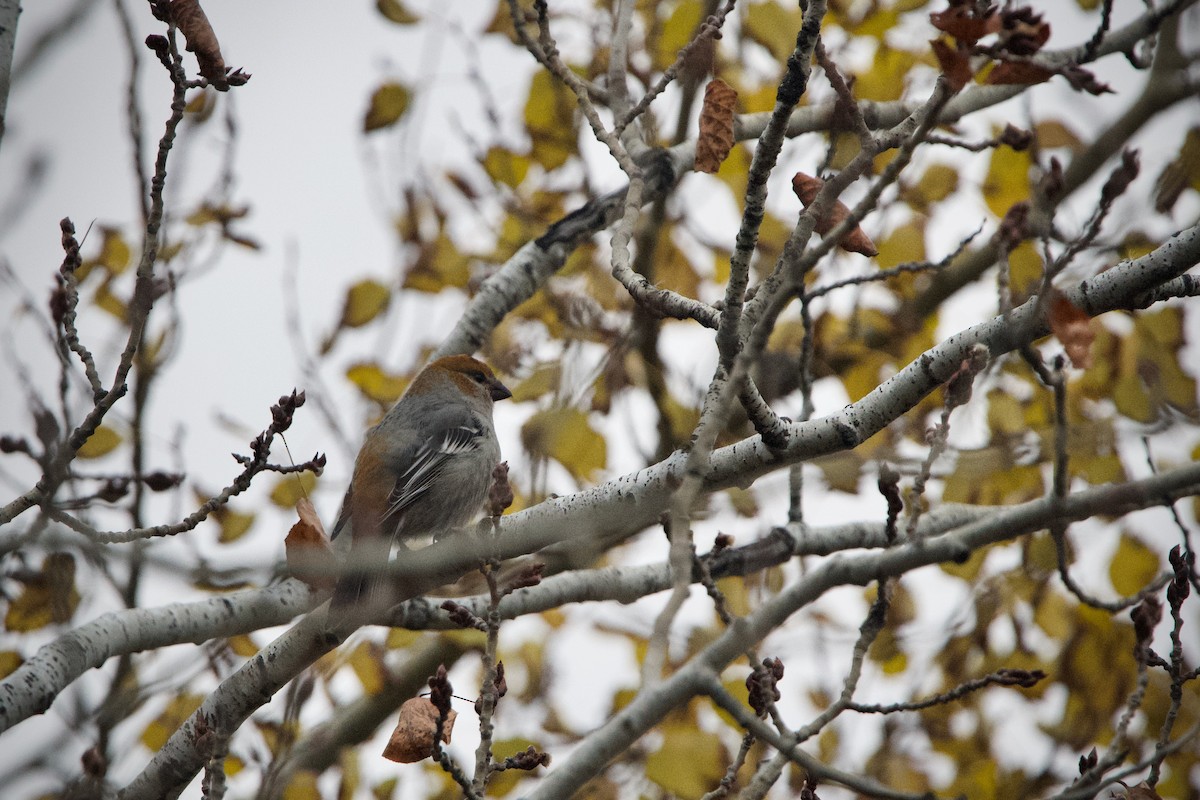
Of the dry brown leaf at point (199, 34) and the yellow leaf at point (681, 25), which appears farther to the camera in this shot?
the yellow leaf at point (681, 25)

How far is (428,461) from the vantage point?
4852 millimetres

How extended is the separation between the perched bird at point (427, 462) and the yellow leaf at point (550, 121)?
4.16 ft

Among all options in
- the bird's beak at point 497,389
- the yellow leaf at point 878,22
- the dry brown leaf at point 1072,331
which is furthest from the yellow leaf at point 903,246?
the dry brown leaf at point 1072,331

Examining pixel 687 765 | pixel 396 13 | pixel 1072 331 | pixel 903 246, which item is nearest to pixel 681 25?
pixel 396 13

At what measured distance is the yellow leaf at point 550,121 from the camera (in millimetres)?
5484

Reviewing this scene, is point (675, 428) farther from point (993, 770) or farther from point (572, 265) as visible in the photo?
point (993, 770)

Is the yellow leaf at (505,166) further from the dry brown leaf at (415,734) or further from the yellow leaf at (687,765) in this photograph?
the dry brown leaf at (415,734)

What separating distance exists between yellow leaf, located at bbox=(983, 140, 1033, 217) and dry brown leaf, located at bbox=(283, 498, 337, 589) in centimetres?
423

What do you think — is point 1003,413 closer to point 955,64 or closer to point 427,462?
point 427,462

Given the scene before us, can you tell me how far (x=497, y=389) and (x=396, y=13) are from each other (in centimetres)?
211

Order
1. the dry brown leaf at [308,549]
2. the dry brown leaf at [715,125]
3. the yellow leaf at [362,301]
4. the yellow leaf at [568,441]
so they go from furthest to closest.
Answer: the yellow leaf at [362,301]
the yellow leaf at [568,441]
the dry brown leaf at [715,125]
the dry brown leaf at [308,549]

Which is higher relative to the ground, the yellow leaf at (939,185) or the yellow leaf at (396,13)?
the yellow leaf at (396,13)

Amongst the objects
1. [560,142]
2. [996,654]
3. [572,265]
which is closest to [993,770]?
[996,654]

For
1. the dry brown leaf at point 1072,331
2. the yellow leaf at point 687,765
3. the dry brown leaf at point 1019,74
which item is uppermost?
the dry brown leaf at point 1019,74
